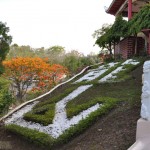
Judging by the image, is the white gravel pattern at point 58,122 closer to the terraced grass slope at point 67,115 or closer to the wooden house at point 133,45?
the terraced grass slope at point 67,115

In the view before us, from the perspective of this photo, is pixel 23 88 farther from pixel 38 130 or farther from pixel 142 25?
pixel 38 130

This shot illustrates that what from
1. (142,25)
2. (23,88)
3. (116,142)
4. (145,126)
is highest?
(142,25)

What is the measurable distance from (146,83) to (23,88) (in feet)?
61.1

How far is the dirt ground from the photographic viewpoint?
5.53m

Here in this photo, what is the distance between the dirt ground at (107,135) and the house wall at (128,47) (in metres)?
12.0

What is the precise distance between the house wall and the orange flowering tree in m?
4.97

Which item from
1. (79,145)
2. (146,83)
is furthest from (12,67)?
(146,83)

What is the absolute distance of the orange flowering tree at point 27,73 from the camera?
72.8 ft

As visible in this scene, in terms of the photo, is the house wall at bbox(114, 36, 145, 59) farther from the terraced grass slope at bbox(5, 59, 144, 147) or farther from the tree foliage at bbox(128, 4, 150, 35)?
the terraced grass slope at bbox(5, 59, 144, 147)

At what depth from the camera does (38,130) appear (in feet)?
23.8

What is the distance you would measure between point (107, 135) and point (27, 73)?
1706 cm

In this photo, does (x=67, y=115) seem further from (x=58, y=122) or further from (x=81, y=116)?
(x=81, y=116)

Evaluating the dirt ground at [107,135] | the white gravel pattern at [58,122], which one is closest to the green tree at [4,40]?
the white gravel pattern at [58,122]

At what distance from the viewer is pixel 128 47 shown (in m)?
19.2
